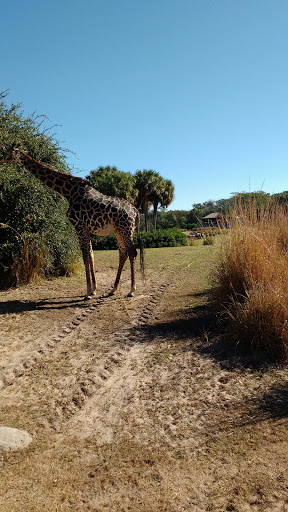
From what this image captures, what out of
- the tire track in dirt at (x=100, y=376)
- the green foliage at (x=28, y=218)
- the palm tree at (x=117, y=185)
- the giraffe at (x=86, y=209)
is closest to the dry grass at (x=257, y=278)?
the tire track in dirt at (x=100, y=376)

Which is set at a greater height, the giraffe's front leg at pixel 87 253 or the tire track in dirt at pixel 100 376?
the giraffe's front leg at pixel 87 253

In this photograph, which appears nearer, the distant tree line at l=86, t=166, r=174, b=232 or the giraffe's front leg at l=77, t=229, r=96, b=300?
the giraffe's front leg at l=77, t=229, r=96, b=300

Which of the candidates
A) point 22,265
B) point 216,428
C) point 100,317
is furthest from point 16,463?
point 22,265

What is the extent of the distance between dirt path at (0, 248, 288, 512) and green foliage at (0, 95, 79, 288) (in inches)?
101

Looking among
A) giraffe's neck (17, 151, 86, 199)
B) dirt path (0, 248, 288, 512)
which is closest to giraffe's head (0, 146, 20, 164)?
giraffe's neck (17, 151, 86, 199)

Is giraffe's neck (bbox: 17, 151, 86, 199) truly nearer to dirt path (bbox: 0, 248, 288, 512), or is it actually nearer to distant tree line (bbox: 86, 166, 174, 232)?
dirt path (bbox: 0, 248, 288, 512)

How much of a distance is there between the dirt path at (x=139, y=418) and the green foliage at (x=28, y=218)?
256 centimetres

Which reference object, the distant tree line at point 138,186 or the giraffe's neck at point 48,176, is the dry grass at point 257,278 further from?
the distant tree line at point 138,186

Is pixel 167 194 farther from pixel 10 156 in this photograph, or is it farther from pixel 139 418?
pixel 139 418

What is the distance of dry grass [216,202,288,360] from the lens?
13.2 feet

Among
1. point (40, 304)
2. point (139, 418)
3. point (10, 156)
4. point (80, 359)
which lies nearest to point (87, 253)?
point (40, 304)

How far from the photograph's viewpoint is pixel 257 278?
487 centimetres

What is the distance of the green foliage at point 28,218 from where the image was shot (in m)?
7.84

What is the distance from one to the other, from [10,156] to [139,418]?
18.6ft
